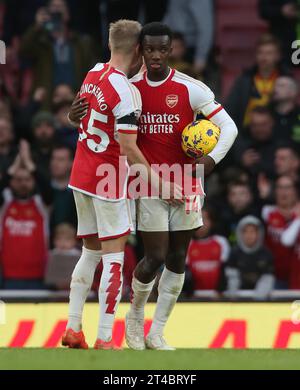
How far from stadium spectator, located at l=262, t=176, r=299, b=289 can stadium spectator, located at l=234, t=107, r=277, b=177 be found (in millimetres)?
375

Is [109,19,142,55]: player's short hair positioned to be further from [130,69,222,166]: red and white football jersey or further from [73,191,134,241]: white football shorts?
[73,191,134,241]: white football shorts

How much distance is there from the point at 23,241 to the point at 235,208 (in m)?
2.17

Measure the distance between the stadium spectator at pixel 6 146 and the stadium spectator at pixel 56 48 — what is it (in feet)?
1.81

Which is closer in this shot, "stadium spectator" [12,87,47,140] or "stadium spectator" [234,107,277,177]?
"stadium spectator" [234,107,277,177]

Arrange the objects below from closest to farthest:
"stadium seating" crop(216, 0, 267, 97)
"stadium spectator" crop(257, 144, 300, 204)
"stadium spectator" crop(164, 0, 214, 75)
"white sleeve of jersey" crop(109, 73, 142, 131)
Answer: "white sleeve of jersey" crop(109, 73, 142, 131)
"stadium spectator" crop(257, 144, 300, 204)
"stadium spectator" crop(164, 0, 214, 75)
"stadium seating" crop(216, 0, 267, 97)

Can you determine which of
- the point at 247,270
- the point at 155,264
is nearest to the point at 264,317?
the point at 247,270

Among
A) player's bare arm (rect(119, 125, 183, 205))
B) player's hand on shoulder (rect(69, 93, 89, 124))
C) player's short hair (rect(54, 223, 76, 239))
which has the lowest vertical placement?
player's short hair (rect(54, 223, 76, 239))

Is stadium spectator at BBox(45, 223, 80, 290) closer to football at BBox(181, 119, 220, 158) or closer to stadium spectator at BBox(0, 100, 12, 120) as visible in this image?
stadium spectator at BBox(0, 100, 12, 120)

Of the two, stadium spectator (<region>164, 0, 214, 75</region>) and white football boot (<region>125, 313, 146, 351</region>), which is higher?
stadium spectator (<region>164, 0, 214, 75</region>)

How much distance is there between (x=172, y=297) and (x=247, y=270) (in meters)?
3.54

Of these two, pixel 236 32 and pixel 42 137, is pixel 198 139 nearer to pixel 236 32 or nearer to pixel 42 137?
pixel 42 137

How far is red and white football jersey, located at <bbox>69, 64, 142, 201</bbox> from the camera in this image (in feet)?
27.6

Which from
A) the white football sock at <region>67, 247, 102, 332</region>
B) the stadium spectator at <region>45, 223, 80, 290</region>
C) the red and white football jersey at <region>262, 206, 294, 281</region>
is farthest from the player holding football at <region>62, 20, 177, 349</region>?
the red and white football jersey at <region>262, 206, 294, 281</region>

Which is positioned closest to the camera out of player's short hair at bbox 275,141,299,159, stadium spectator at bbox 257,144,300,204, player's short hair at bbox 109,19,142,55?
player's short hair at bbox 109,19,142,55
